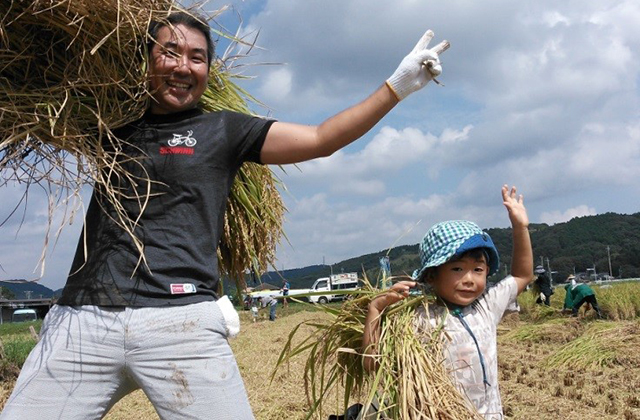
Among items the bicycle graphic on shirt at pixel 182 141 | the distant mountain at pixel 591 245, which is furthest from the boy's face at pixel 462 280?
the distant mountain at pixel 591 245

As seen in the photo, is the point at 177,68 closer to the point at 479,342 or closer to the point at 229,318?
the point at 229,318

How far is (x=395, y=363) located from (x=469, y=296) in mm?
362

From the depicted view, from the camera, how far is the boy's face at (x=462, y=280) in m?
2.37

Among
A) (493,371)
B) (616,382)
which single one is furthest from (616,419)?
(493,371)

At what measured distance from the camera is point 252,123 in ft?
6.47

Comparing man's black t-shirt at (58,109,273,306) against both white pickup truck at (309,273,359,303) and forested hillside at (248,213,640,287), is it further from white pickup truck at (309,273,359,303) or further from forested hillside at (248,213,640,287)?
forested hillside at (248,213,640,287)

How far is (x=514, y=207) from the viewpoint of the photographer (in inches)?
95.0

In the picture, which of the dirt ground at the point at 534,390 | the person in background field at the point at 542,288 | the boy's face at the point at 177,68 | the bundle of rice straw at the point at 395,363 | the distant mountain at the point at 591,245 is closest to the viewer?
the boy's face at the point at 177,68

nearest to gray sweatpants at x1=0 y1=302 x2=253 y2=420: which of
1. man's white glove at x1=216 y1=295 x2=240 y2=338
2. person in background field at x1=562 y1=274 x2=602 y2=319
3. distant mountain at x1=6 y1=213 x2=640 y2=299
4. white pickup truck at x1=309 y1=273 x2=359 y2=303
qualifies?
man's white glove at x1=216 y1=295 x2=240 y2=338

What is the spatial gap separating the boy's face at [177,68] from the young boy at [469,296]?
923 mm

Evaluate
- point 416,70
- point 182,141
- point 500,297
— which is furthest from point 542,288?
point 182,141

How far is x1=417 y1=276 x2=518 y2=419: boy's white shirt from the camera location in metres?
2.27

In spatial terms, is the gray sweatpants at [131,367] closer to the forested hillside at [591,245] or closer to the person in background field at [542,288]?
the person in background field at [542,288]

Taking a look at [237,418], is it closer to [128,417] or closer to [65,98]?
[65,98]
